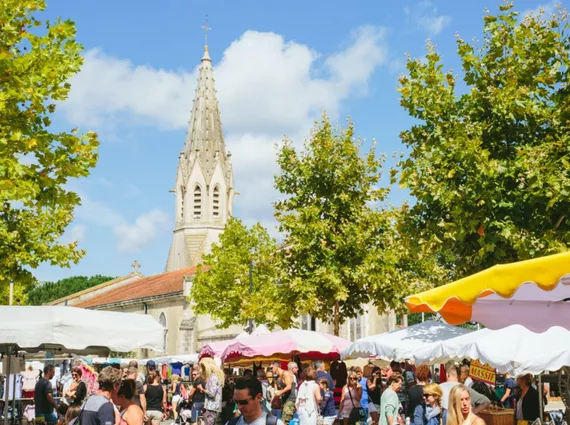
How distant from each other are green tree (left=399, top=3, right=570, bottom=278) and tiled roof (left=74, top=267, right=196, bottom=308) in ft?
161

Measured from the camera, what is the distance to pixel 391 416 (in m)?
13.3

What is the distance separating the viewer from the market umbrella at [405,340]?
55.4ft

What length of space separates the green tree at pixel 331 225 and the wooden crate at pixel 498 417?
15104 millimetres

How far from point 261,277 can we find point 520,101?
31880mm

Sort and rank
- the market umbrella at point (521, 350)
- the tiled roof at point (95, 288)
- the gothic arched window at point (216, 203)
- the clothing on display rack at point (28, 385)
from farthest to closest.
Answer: the tiled roof at point (95, 288)
the gothic arched window at point (216, 203)
the clothing on display rack at point (28, 385)
the market umbrella at point (521, 350)

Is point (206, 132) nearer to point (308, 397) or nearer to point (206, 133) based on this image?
point (206, 133)

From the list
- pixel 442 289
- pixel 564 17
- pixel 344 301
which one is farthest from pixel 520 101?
pixel 344 301

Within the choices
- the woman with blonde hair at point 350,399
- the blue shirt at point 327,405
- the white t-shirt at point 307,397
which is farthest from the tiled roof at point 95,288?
the white t-shirt at point 307,397

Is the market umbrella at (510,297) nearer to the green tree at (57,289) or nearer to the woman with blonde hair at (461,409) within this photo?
the woman with blonde hair at (461,409)

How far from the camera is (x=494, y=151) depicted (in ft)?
59.7

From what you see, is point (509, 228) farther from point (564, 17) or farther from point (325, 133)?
point (325, 133)

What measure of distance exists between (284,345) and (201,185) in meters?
67.5

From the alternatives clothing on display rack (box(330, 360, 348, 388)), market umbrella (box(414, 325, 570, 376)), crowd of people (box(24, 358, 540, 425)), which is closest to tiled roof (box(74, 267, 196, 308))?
clothing on display rack (box(330, 360, 348, 388))

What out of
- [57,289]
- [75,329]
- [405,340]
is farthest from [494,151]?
[57,289]
